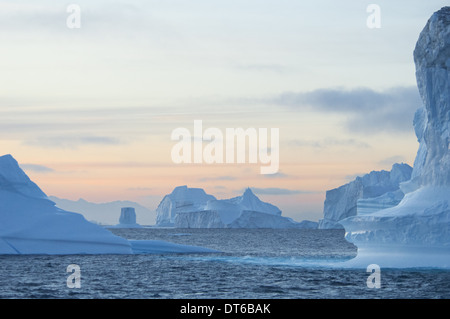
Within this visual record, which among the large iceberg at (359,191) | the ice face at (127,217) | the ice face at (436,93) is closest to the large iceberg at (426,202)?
the ice face at (436,93)

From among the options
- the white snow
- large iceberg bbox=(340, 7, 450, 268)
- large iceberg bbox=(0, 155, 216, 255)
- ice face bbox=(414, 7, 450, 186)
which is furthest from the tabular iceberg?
ice face bbox=(414, 7, 450, 186)

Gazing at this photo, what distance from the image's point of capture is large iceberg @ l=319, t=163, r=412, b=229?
89.4 m

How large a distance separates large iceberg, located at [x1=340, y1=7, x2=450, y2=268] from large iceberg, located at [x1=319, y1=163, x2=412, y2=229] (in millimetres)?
48993

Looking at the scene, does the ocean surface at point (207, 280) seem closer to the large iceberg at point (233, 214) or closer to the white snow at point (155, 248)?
the white snow at point (155, 248)

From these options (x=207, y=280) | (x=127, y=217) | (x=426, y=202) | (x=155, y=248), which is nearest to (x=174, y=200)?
(x=127, y=217)

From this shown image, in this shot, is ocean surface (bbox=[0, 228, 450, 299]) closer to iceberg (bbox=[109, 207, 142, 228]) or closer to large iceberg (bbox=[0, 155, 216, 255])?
large iceberg (bbox=[0, 155, 216, 255])

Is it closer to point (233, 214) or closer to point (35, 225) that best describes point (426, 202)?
point (35, 225)

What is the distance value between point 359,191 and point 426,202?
65452 millimetres

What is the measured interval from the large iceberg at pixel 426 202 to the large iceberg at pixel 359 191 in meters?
49.0

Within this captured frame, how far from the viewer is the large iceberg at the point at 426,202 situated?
3075cm

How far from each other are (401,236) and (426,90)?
8.35 m

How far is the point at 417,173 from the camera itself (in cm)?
3678

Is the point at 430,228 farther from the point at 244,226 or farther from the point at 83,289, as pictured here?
the point at 244,226
